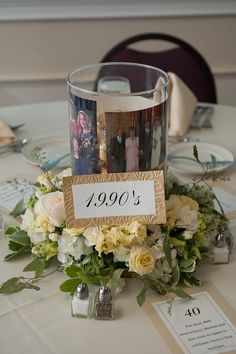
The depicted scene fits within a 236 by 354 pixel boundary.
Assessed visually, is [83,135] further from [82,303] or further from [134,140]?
[82,303]

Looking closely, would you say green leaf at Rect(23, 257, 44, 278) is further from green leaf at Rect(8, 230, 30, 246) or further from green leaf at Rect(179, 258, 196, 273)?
green leaf at Rect(179, 258, 196, 273)

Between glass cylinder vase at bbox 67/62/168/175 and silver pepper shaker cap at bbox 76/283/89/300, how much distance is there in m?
0.22

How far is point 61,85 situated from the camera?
2.78 m

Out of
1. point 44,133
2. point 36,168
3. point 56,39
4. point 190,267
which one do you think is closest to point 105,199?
point 190,267

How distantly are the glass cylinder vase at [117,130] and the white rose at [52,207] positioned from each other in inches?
2.8

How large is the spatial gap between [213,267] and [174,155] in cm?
51

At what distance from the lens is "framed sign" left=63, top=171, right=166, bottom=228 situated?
0.98m

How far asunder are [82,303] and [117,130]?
30 cm

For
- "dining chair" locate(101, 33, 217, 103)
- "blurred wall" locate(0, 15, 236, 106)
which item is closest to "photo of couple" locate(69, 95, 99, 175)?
"dining chair" locate(101, 33, 217, 103)

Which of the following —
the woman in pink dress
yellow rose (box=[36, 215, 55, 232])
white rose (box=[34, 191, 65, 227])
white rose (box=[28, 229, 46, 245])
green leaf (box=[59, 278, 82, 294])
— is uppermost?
the woman in pink dress

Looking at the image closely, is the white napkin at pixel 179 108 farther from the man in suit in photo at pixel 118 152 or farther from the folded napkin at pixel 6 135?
the man in suit in photo at pixel 118 152

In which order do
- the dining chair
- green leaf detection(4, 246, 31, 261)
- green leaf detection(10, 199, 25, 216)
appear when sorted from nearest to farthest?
1. green leaf detection(4, 246, 31, 261)
2. green leaf detection(10, 199, 25, 216)
3. the dining chair

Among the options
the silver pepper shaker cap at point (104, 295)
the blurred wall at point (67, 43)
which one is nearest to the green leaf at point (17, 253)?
the silver pepper shaker cap at point (104, 295)

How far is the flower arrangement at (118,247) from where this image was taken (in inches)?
37.7
